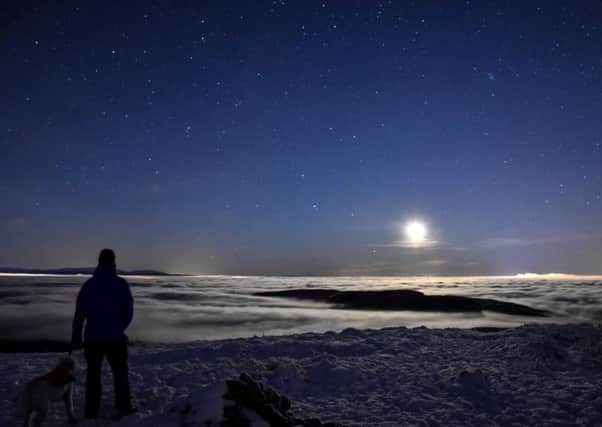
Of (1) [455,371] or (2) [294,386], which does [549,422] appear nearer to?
(1) [455,371]

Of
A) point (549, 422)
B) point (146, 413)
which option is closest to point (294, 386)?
point (146, 413)

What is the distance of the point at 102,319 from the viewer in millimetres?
6035

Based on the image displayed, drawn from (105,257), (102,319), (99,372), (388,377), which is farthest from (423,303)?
(105,257)

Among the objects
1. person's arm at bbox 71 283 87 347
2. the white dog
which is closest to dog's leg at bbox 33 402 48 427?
the white dog

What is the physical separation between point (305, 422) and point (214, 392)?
1.38 metres

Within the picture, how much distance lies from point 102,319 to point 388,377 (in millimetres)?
6510

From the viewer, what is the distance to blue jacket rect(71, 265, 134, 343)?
602cm

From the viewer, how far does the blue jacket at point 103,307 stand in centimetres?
602

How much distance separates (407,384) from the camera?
28.8 ft

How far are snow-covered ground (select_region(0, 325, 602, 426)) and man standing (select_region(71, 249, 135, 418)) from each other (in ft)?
2.38

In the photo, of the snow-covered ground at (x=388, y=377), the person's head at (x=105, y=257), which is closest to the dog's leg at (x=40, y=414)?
the snow-covered ground at (x=388, y=377)

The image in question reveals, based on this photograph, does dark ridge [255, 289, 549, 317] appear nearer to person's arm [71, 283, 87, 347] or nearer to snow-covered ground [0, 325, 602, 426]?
snow-covered ground [0, 325, 602, 426]

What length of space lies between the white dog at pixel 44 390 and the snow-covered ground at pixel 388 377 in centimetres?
75

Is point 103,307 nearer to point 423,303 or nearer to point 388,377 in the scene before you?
point 388,377
